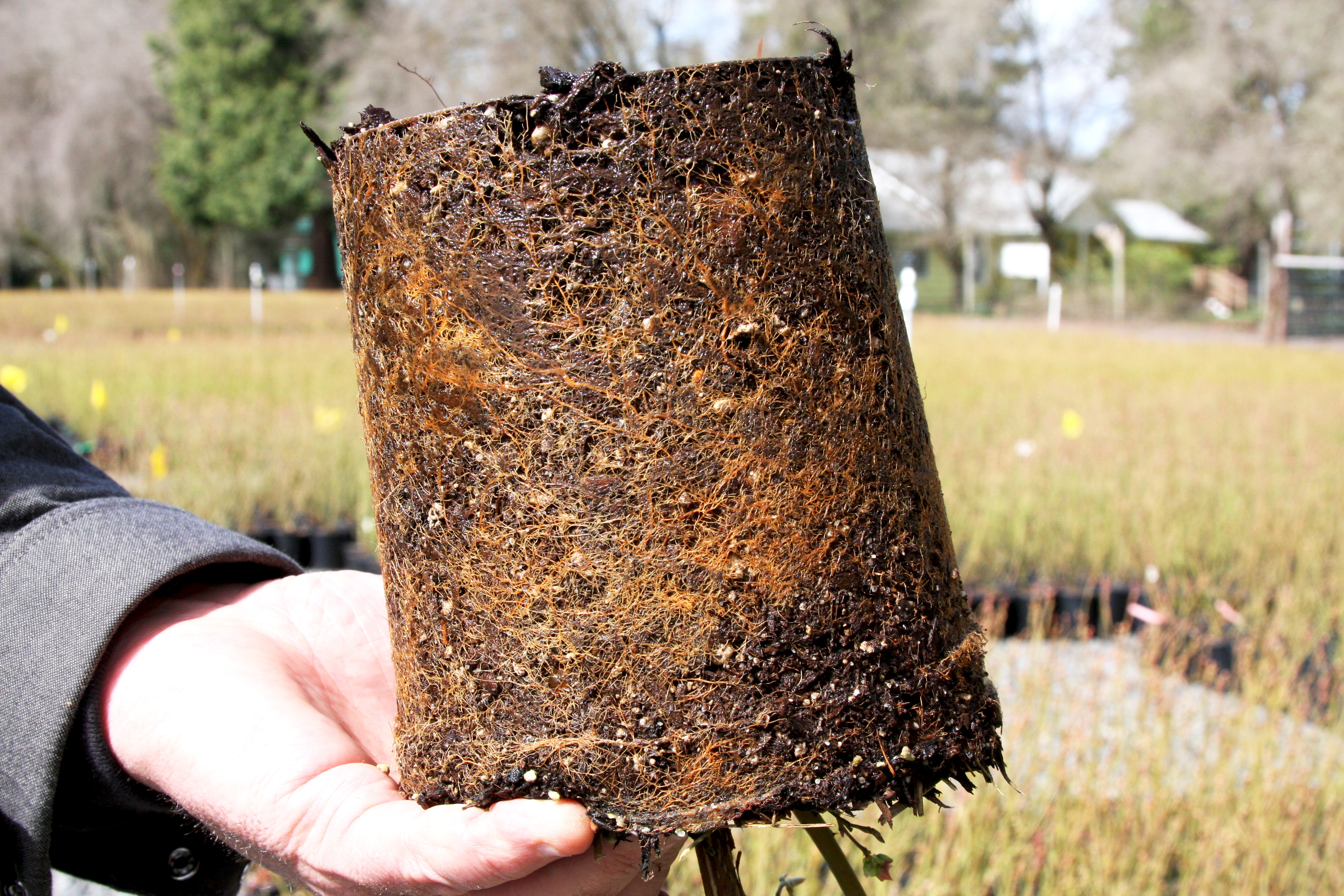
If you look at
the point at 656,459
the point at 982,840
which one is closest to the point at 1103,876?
the point at 982,840

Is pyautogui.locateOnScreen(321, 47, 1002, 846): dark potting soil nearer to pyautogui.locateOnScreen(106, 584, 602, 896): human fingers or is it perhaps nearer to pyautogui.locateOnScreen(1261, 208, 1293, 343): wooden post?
pyautogui.locateOnScreen(106, 584, 602, 896): human fingers

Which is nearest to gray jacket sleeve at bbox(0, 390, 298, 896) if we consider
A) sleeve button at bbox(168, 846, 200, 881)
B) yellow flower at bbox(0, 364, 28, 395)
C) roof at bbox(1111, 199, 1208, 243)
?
sleeve button at bbox(168, 846, 200, 881)

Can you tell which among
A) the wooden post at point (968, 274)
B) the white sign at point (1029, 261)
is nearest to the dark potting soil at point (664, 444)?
the white sign at point (1029, 261)

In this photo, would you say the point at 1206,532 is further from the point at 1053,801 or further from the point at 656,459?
the point at 656,459

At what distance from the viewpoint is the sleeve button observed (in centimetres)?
125

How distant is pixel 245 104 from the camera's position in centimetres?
2964

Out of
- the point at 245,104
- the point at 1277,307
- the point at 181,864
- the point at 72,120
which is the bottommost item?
the point at 181,864

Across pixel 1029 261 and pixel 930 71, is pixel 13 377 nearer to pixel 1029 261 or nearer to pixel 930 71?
pixel 1029 261

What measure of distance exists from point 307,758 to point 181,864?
365mm

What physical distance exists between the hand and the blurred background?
285 millimetres

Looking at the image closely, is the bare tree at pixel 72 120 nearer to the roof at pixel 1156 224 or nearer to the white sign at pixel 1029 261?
the white sign at pixel 1029 261

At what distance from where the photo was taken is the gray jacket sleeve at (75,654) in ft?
3.54

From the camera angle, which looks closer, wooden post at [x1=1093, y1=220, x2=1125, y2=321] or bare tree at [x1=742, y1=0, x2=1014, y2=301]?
bare tree at [x1=742, y1=0, x2=1014, y2=301]

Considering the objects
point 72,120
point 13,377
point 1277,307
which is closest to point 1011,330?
point 1277,307
